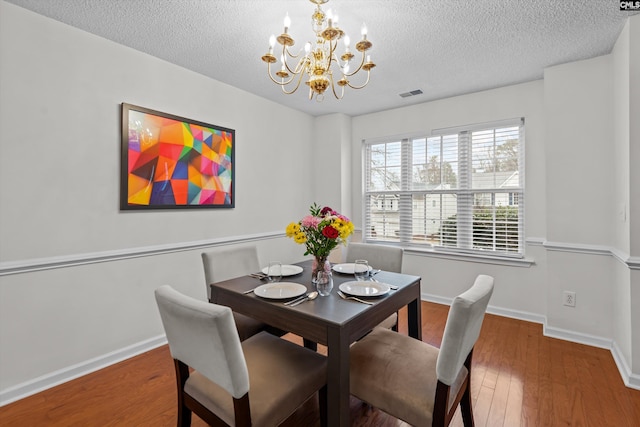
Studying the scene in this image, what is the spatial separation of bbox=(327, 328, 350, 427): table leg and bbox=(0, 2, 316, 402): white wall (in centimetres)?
198

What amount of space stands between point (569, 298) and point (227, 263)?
3.03m

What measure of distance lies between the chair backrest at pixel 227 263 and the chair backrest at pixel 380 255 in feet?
2.86

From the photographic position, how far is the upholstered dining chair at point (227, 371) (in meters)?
1.15

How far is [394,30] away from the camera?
2.22m

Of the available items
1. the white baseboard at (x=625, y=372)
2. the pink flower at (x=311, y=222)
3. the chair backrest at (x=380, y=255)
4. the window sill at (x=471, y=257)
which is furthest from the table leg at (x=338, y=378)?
the window sill at (x=471, y=257)

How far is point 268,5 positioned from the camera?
1947mm

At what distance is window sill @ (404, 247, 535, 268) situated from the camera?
3.22 m

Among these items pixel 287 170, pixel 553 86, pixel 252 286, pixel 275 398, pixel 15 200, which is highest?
pixel 553 86

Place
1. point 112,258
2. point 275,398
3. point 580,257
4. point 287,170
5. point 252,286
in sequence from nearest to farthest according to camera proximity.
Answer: point 275,398, point 252,286, point 112,258, point 580,257, point 287,170

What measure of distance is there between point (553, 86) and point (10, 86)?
4219 millimetres

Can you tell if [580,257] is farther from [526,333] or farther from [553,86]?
[553,86]

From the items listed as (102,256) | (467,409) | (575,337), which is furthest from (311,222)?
(575,337)

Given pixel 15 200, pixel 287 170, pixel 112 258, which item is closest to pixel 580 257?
pixel 287 170

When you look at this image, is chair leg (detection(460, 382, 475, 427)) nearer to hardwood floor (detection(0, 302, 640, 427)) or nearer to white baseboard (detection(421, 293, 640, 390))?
hardwood floor (detection(0, 302, 640, 427))
